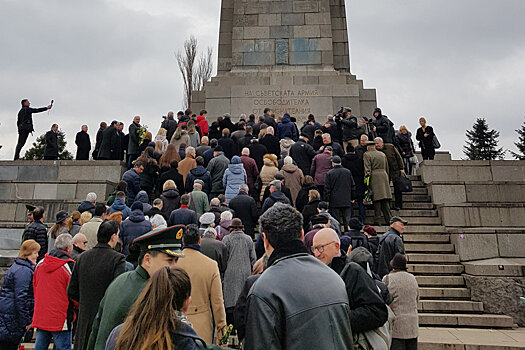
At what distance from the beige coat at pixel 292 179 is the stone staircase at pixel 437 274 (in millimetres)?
2061

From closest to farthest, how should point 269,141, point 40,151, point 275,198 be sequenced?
point 275,198 → point 269,141 → point 40,151

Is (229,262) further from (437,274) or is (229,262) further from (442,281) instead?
(437,274)

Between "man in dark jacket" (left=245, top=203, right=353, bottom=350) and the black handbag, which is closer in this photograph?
"man in dark jacket" (left=245, top=203, right=353, bottom=350)

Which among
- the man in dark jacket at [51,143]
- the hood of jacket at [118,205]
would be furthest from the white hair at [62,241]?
the man in dark jacket at [51,143]

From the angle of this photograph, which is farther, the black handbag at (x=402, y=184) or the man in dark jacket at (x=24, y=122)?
the man in dark jacket at (x=24, y=122)

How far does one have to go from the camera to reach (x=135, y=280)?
9.28 feet

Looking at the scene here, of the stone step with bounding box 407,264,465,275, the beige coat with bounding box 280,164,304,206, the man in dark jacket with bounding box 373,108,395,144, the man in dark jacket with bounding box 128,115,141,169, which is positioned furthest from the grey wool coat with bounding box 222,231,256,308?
the man in dark jacket with bounding box 373,108,395,144

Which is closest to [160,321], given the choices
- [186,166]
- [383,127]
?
[186,166]

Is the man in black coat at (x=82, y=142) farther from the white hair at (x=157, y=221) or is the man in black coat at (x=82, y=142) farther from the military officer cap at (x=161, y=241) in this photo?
the military officer cap at (x=161, y=241)

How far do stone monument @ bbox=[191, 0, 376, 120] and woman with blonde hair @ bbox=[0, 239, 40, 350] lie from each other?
44.4ft

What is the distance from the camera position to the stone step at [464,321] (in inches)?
281

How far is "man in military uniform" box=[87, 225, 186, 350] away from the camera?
275cm

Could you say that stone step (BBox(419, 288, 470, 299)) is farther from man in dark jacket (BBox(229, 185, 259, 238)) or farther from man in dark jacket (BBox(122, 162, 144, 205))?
man in dark jacket (BBox(122, 162, 144, 205))

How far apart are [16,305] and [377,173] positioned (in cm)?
752
